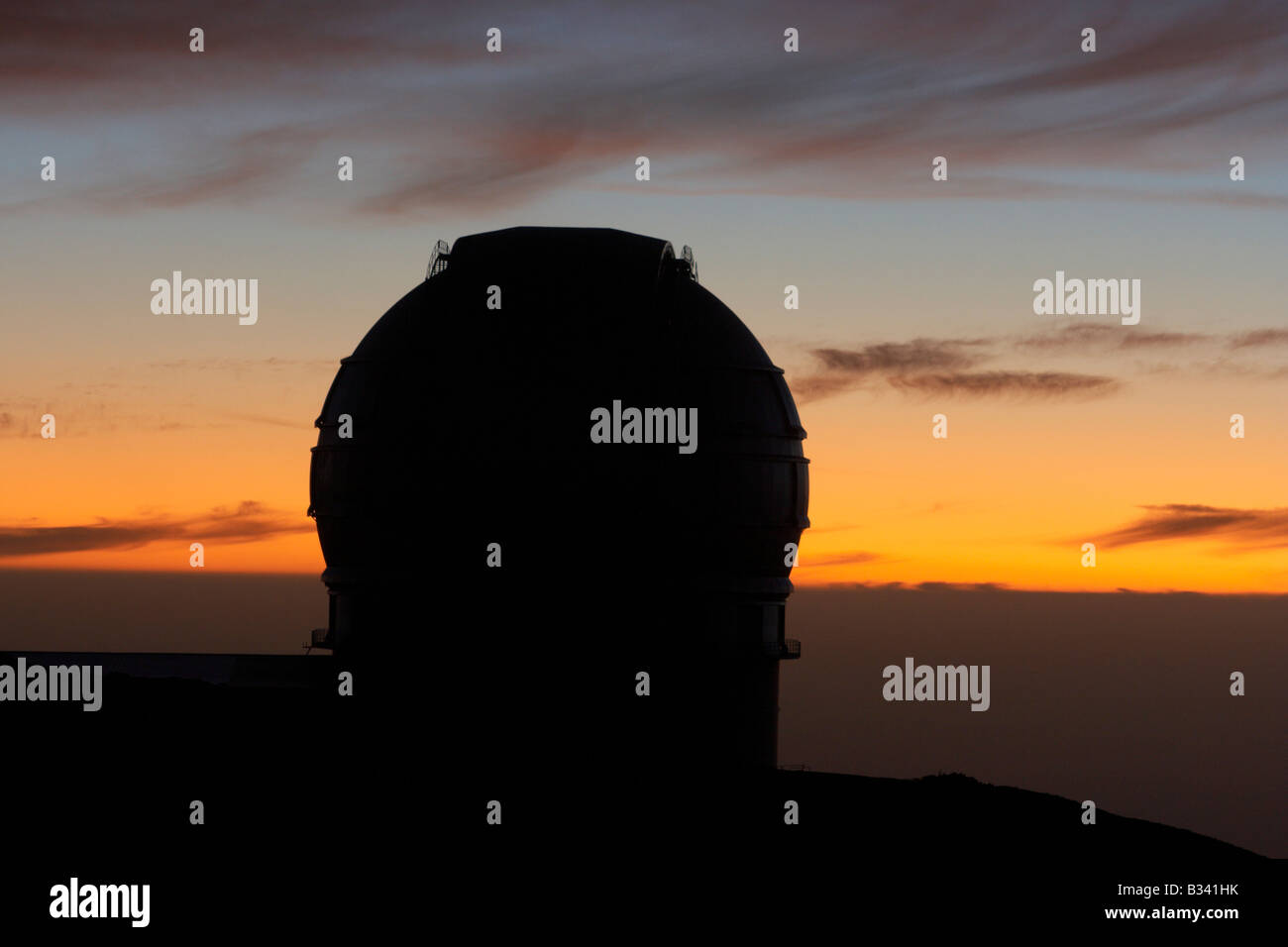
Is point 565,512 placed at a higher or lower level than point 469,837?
higher

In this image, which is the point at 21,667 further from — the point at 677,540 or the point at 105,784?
the point at 677,540

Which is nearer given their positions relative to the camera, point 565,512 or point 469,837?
point 469,837

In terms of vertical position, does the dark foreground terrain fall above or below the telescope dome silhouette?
below

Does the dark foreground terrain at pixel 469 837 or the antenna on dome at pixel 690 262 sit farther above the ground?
the antenna on dome at pixel 690 262

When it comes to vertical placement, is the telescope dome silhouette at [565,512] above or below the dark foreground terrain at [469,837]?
above

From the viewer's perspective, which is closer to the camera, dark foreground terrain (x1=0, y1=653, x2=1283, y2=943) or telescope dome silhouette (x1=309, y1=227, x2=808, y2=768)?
dark foreground terrain (x1=0, y1=653, x2=1283, y2=943)

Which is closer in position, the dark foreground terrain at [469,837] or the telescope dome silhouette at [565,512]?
the dark foreground terrain at [469,837]
